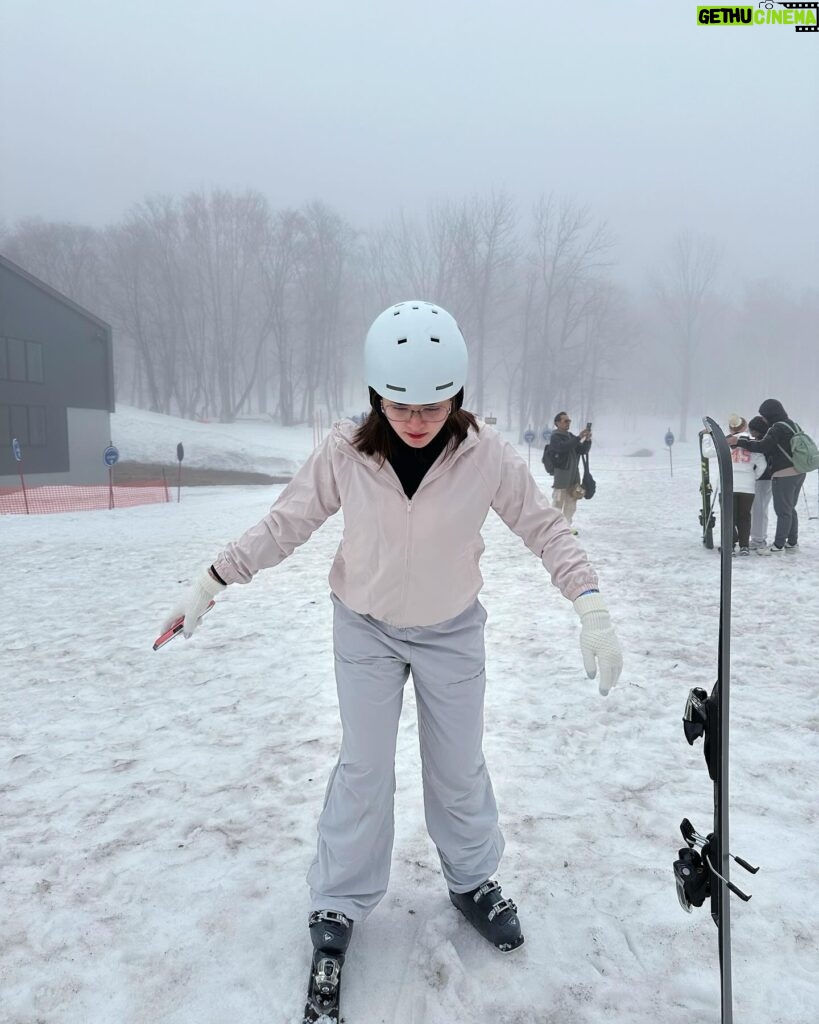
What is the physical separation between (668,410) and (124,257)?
53147 millimetres

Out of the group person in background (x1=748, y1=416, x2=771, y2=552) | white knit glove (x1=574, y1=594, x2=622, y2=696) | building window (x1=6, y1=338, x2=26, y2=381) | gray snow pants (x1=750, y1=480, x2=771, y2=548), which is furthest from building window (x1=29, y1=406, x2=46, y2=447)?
white knit glove (x1=574, y1=594, x2=622, y2=696)

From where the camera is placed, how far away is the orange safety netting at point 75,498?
1573cm

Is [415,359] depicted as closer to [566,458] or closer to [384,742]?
[384,742]

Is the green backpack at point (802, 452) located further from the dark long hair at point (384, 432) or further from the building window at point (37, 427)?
the building window at point (37, 427)

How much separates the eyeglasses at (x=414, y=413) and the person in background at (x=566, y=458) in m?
8.60

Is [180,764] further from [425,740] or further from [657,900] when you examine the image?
[657,900]

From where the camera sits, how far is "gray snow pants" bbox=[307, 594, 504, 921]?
232cm

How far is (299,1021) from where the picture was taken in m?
2.13

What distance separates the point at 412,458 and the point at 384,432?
0.40 feet

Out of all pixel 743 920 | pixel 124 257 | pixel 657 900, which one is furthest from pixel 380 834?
pixel 124 257

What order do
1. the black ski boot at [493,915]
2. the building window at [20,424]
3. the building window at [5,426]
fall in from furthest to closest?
the building window at [20,424]
the building window at [5,426]
the black ski boot at [493,915]

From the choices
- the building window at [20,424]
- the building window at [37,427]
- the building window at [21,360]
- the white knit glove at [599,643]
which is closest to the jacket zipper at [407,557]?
the white knit glove at [599,643]

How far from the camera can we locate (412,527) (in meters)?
2.22

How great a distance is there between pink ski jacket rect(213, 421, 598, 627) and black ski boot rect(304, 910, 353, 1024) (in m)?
1.03
